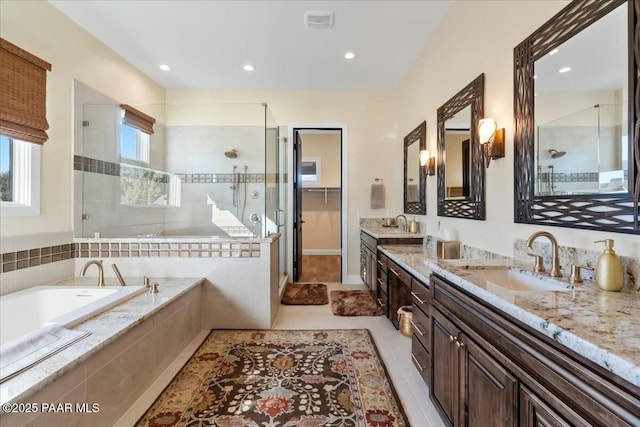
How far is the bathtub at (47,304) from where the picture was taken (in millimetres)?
2004

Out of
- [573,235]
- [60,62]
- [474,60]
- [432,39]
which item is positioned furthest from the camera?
[432,39]

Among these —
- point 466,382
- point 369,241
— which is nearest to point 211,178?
point 369,241

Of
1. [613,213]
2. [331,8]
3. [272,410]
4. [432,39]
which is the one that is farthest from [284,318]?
[432,39]

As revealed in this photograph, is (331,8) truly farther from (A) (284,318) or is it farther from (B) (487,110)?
(A) (284,318)

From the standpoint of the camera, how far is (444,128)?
2850 mm

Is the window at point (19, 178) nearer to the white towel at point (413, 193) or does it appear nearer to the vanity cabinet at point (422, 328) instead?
the vanity cabinet at point (422, 328)

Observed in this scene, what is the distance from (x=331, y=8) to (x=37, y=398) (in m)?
3.23

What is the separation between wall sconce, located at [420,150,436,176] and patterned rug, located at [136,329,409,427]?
6.05 ft

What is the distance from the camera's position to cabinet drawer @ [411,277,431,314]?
6.16ft

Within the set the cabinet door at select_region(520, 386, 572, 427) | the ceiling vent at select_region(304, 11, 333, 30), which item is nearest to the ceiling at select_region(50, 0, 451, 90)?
the ceiling vent at select_region(304, 11, 333, 30)

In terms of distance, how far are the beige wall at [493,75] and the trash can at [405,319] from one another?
0.81 meters

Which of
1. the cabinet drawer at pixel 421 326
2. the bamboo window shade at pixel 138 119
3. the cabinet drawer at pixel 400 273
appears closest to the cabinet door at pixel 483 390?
the cabinet drawer at pixel 421 326

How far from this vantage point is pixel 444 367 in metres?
1.52

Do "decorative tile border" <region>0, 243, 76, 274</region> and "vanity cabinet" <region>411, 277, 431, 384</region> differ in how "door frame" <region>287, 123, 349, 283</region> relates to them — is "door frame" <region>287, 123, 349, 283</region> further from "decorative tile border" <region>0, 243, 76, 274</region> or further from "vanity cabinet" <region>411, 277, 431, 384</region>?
"decorative tile border" <region>0, 243, 76, 274</region>
